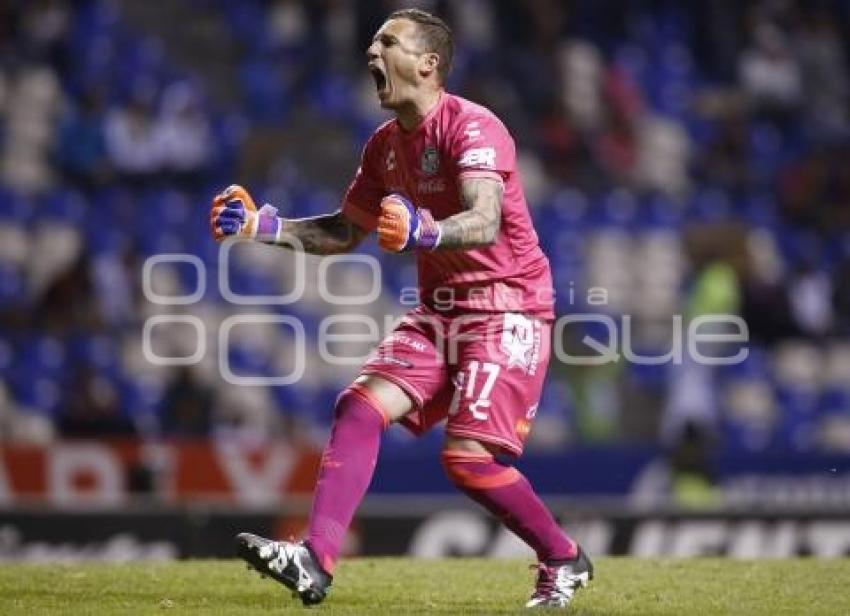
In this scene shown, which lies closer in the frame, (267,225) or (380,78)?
(380,78)

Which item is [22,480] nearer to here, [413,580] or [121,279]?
[121,279]

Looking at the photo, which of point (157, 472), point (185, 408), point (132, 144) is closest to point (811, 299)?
point (185, 408)

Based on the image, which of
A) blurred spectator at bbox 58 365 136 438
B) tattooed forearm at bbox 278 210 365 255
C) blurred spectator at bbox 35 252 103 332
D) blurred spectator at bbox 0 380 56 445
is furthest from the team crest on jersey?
blurred spectator at bbox 35 252 103 332

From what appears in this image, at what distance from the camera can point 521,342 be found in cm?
777

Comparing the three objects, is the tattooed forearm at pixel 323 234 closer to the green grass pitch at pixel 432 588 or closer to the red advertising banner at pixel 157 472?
the green grass pitch at pixel 432 588

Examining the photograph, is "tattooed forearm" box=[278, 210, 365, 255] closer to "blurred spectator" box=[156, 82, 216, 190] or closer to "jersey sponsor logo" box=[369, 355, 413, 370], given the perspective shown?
"jersey sponsor logo" box=[369, 355, 413, 370]

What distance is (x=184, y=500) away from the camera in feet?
49.3

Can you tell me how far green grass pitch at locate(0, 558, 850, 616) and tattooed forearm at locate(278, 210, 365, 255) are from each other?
5.24 feet

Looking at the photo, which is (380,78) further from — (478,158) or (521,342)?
(521,342)

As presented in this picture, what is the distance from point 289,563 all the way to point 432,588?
5.04ft

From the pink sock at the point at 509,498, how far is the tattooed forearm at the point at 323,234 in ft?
4.24

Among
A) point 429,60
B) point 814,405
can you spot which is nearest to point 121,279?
point 814,405

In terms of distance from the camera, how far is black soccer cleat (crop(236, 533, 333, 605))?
23.5 ft

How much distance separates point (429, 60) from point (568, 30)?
13.7 metres
